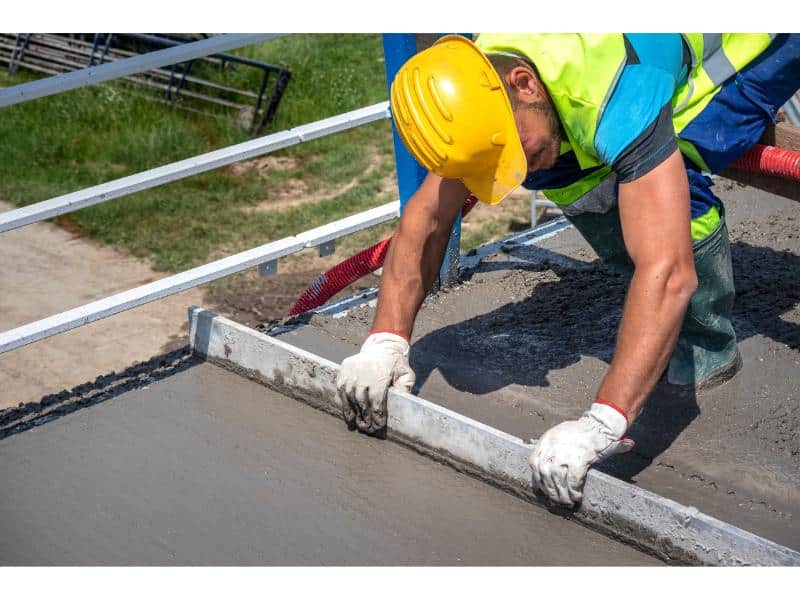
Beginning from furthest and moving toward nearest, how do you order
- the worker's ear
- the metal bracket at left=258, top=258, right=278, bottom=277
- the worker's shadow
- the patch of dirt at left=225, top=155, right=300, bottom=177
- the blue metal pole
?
1. the patch of dirt at left=225, top=155, right=300, bottom=177
2. the metal bracket at left=258, top=258, right=278, bottom=277
3. the blue metal pole
4. the worker's shadow
5. the worker's ear

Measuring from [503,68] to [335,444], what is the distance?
3.88ft

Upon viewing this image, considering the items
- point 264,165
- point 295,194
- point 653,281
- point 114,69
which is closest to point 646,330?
point 653,281

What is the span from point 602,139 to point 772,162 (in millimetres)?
880

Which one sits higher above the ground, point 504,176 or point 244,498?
point 504,176

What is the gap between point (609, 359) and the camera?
3594 millimetres

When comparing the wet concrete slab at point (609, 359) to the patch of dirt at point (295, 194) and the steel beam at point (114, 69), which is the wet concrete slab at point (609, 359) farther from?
the patch of dirt at point (295, 194)

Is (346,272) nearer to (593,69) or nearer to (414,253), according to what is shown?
(414,253)

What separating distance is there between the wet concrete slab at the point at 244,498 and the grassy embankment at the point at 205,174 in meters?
3.57

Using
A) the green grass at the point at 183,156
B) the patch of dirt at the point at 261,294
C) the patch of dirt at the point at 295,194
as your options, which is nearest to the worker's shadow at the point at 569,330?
the patch of dirt at the point at 261,294

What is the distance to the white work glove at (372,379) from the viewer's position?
302cm

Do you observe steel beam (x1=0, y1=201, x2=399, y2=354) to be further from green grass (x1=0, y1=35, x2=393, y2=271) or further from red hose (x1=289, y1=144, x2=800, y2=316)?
green grass (x1=0, y1=35, x2=393, y2=271)

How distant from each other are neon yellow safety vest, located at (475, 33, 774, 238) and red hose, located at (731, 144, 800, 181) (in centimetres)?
32

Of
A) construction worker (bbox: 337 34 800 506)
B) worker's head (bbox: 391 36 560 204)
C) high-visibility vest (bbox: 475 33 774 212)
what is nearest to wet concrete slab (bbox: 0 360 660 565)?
construction worker (bbox: 337 34 800 506)

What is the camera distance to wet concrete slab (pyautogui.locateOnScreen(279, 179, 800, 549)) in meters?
2.97
